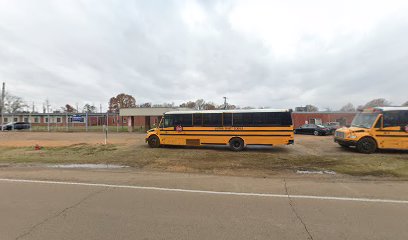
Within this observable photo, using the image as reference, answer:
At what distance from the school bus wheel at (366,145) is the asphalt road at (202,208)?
6753 mm

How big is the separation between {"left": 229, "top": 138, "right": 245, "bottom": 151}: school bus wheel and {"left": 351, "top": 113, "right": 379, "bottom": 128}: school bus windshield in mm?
6896

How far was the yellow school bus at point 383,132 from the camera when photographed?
13.4 m

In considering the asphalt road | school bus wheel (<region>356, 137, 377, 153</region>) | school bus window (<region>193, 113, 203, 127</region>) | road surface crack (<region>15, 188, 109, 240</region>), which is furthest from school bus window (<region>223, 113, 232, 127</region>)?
road surface crack (<region>15, 188, 109, 240</region>)

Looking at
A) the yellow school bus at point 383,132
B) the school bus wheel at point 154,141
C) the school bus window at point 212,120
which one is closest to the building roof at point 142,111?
the school bus wheel at point 154,141

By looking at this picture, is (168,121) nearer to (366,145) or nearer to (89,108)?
(366,145)

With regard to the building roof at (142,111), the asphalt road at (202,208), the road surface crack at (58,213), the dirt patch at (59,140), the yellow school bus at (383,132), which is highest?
the building roof at (142,111)

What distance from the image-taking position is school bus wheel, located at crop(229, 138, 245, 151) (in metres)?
15.1

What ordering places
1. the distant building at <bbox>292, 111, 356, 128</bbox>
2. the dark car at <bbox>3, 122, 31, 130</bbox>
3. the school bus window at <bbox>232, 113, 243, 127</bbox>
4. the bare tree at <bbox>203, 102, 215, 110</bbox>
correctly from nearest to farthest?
the school bus window at <bbox>232, 113, 243, 127</bbox> → the dark car at <bbox>3, 122, 31, 130</bbox> → the distant building at <bbox>292, 111, 356, 128</bbox> → the bare tree at <bbox>203, 102, 215, 110</bbox>

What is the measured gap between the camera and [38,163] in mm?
11141

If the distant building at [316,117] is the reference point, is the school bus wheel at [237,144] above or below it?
below

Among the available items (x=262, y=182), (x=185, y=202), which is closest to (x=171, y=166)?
(x=262, y=182)

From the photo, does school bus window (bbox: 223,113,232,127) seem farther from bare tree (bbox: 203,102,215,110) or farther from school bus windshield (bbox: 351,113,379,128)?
bare tree (bbox: 203,102,215,110)

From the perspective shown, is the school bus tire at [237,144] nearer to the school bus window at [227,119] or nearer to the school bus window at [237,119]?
the school bus window at [237,119]

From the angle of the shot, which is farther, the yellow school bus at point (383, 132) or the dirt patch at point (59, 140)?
the dirt patch at point (59, 140)
